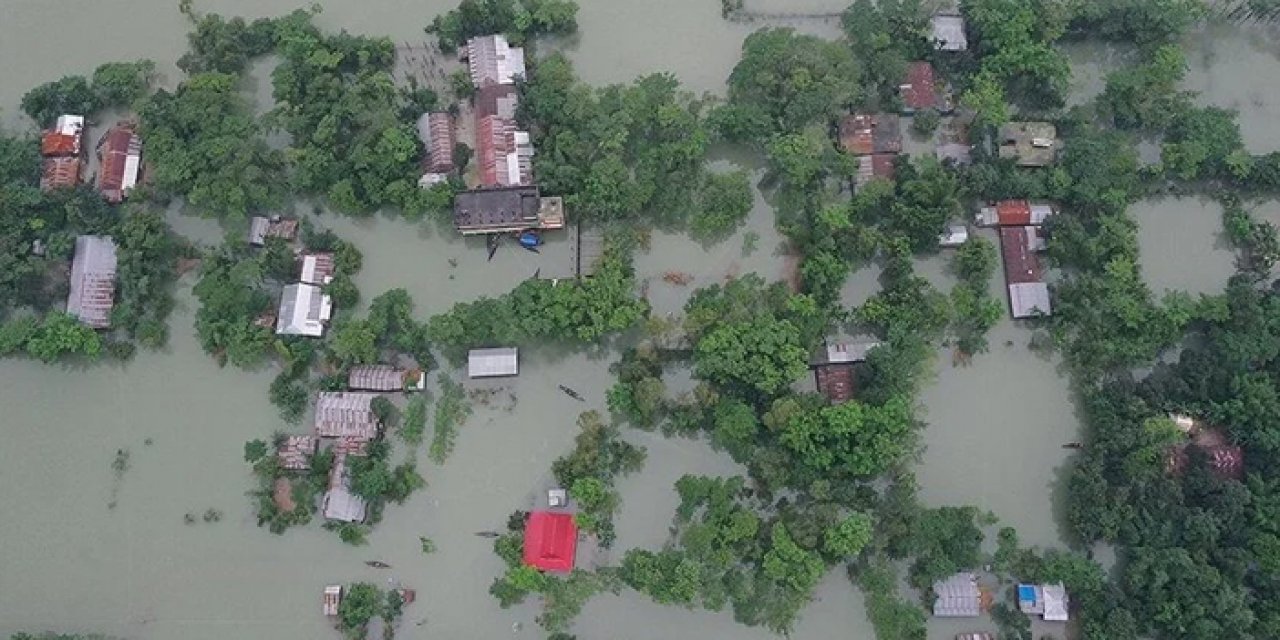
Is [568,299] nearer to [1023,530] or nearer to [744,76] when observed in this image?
[744,76]

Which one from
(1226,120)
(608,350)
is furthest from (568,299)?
(1226,120)

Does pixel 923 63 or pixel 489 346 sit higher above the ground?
pixel 923 63

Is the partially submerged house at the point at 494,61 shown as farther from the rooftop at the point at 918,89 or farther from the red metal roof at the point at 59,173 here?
the red metal roof at the point at 59,173

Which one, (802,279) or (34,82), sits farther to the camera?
(34,82)

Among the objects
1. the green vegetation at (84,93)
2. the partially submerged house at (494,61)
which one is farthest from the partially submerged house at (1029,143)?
the green vegetation at (84,93)

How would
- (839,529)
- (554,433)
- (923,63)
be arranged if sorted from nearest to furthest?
(839,529)
(554,433)
(923,63)

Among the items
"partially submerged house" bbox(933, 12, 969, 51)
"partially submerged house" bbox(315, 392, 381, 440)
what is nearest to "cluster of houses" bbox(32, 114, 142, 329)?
"partially submerged house" bbox(315, 392, 381, 440)
